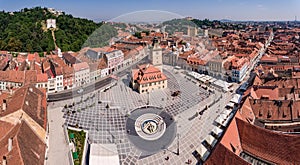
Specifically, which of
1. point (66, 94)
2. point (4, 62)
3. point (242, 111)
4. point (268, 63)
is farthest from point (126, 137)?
point (268, 63)

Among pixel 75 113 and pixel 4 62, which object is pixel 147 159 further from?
pixel 4 62

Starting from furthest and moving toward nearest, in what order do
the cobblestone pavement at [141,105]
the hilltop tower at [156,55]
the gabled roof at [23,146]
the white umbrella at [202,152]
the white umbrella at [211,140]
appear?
the hilltop tower at [156,55]
the white umbrella at [211,140]
the cobblestone pavement at [141,105]
the white umbrella at [202,152]
the gabled roof at [23,146]

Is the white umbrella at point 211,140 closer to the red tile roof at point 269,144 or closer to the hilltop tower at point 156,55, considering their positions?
the red tile roof at point 269,144

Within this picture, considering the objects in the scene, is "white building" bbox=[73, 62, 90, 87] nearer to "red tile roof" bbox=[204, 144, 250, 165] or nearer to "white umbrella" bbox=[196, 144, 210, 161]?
"white umbrella" bbox=[196, 144, 210, 161]

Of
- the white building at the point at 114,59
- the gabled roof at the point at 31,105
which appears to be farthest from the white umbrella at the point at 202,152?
the white building at the point at 114,59

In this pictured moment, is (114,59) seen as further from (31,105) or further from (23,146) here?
(23,146)

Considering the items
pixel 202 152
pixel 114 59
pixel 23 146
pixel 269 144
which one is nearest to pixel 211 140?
pixel 202 152
